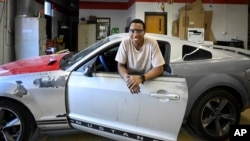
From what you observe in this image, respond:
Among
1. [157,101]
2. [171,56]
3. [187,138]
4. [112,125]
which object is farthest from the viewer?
[187,138]

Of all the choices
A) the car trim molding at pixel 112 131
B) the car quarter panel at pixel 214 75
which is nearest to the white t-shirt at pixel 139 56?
the car trim molding at pixel 112 131

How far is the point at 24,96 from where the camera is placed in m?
2.84

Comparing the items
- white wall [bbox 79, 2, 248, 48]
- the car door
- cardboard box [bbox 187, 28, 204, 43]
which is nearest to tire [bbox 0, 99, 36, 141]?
the car door

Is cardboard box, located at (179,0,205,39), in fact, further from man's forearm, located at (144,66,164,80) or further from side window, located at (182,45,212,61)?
man's forearm, located at (144,66,164,80)

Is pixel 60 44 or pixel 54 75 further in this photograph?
pixel 60 44

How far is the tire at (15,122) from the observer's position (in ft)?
9.44

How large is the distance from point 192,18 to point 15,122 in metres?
7.39

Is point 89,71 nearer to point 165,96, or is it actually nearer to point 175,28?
point 165,96

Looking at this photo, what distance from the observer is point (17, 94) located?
2.83 m

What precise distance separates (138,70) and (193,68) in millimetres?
996

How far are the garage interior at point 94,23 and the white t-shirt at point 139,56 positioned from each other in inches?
51.5

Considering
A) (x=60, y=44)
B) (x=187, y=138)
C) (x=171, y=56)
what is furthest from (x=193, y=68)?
(x=60, y=44)

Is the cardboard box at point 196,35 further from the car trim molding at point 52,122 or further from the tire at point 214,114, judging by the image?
the car trim molding at point 52,122

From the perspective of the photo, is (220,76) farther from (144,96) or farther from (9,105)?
(9,105)
